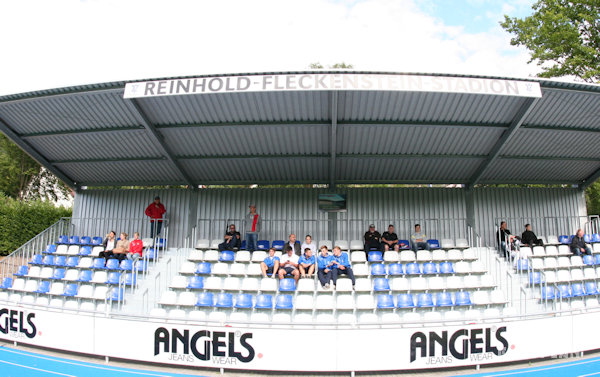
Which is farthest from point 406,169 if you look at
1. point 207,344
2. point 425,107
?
point 207,344

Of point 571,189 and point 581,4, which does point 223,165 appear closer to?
point 571,189

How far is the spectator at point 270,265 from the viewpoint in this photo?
11156 mm

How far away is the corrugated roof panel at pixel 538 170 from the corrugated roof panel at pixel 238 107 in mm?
→ 7522

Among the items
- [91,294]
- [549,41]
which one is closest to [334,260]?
[91,294]

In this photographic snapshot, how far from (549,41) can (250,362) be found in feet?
79.2

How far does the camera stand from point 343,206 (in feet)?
51.1

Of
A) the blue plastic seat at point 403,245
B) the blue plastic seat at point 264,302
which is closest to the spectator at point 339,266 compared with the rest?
the blue plastic seat at point 264,302

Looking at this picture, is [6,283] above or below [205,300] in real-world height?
above

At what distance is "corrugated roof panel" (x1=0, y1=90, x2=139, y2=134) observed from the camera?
11664mm

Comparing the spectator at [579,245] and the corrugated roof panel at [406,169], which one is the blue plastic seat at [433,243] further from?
the spectator at [579,245]

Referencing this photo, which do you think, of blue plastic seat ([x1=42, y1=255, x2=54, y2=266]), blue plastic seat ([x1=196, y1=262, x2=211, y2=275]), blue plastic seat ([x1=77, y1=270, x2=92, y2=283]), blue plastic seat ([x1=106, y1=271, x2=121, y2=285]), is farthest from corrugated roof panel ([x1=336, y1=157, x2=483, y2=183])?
blue plastic seat ([x1=42, y1=255, x2=54, y2=266])

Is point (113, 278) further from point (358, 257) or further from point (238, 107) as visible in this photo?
point (358, 257)

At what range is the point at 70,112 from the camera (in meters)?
12.4

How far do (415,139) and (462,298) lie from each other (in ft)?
18.0
